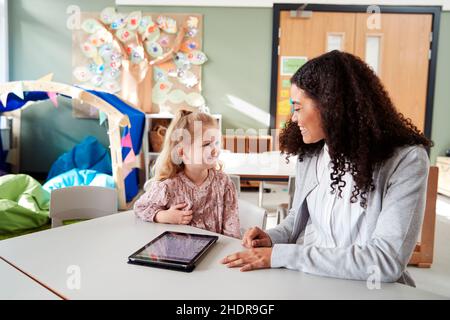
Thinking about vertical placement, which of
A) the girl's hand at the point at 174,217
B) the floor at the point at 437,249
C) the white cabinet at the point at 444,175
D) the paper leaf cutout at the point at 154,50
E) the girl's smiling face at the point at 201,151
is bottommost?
the floor at the point at 437,249

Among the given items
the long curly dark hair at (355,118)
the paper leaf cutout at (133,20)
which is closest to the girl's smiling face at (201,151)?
the long curly dark hair at (355,118)

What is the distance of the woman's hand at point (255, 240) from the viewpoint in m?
1.11

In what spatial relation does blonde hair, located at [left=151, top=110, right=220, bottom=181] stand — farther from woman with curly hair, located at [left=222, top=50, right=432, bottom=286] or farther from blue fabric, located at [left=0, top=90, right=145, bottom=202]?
blue fabric, located at [left=0, top=90, right=145, bottom=202]

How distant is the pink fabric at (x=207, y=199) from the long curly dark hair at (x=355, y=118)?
62cm

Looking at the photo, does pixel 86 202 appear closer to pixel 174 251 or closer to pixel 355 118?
pixel 174 251

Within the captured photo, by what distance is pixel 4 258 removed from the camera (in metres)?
0.98

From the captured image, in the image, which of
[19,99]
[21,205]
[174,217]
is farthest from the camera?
[19,99]

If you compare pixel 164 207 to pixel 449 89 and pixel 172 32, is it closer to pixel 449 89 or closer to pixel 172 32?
pixel 172 32

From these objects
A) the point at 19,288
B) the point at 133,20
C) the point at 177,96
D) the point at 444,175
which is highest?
the point at 133,20

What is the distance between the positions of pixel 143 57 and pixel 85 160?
57.5 inches

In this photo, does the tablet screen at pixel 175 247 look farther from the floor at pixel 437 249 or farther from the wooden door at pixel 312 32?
the wooden door at pixel 312 32

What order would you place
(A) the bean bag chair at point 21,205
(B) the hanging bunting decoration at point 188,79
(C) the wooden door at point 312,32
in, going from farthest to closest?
(B) the hanging bunting decoration at point 188,79
(C) the wooden door at point 312,32
(A) the bean bag chair at point 21,205

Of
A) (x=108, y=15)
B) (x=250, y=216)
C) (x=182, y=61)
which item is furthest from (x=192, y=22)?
(x=250, y=216)

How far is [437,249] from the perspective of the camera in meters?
2.74
